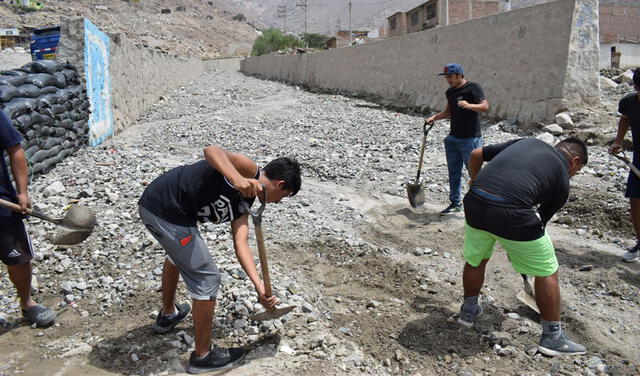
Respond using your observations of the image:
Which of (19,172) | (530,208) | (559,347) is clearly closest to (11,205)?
(19,172)

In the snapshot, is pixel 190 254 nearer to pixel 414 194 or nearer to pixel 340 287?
pixel 340 287

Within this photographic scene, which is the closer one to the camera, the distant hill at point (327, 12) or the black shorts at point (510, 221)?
the black shorts at point (510, 221)

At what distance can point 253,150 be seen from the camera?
8281 mm

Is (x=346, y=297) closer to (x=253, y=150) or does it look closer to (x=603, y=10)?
(x=253, y=150)

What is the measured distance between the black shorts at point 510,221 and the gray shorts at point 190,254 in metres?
1.54

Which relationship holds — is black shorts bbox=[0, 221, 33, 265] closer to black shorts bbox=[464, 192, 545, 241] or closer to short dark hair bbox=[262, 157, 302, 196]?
short dark hair bbox=[262, 157, 302, 196]

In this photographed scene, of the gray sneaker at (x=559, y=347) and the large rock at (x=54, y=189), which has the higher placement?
the large rock at (x=54, y=189)

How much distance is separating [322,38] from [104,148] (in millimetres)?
53669

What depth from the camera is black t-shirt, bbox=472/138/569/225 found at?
265cm

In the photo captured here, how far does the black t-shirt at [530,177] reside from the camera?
2.65 m

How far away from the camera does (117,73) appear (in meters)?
10.0

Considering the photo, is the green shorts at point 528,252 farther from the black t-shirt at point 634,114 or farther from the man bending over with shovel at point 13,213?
the man bending over with shovel at point 13,213

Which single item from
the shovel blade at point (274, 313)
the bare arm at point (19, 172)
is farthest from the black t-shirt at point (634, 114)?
the bare arm at point (19, 172)

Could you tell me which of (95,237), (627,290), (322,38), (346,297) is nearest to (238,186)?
(346,297)
